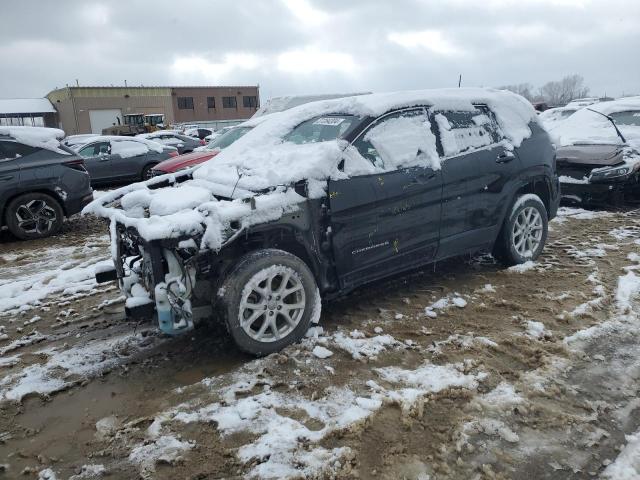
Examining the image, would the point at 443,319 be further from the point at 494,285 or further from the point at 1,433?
the point at 1,433

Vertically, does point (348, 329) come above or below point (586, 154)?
below

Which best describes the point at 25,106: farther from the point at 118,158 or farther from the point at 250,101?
the point at 118,158

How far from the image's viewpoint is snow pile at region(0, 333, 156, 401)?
3.43 m

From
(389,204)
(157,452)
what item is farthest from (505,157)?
(157,452)

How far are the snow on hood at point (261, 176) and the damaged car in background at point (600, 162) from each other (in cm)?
342

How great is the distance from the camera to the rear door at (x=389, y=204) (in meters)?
3.93

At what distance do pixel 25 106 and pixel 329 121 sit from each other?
62.6 meters

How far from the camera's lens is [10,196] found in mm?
7516

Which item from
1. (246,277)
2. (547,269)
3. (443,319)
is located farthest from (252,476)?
(547,269)

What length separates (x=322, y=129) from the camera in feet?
14.5

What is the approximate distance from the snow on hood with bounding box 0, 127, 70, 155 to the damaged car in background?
751cm

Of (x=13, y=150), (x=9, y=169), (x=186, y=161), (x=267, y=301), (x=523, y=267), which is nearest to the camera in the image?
(x=267, y=301)

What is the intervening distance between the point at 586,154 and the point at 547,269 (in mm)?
3773

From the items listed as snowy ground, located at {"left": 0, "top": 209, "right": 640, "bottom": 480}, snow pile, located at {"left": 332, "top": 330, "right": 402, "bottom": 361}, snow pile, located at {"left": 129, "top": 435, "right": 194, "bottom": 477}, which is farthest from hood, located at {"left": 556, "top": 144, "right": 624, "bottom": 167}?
snow pile, located at {"left": 129, "top": 435, "right": 194, "bottom": 477}
